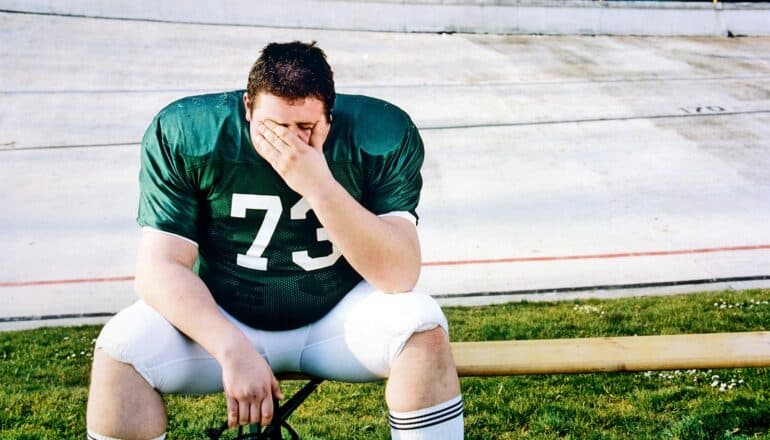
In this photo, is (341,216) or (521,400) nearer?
(341,216)

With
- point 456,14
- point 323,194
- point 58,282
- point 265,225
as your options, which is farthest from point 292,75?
point 456,14

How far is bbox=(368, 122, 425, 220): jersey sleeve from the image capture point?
2656 millimetres

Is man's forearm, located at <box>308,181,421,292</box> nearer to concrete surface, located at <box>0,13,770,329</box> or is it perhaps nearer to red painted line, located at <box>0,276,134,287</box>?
concrete surface, located at <box>0,13,770,329</box>

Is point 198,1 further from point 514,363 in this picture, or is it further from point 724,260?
point 514,363

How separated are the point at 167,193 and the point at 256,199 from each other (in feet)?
0.77

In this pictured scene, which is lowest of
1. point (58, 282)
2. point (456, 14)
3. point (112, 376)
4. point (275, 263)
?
point (58, 282)

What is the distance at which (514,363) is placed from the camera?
2.79 metres

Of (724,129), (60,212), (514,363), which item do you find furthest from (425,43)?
(514,363)

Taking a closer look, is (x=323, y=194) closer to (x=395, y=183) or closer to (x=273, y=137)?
(x=273, y=137)

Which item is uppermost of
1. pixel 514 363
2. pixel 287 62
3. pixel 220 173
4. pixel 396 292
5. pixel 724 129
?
pixel 287 62

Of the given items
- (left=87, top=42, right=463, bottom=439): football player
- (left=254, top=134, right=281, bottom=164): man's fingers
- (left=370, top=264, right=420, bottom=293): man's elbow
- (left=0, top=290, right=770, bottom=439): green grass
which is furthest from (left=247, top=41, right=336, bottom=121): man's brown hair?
(left=0, top=290, right=770, bottom=439): green grass

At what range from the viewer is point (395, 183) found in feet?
8.76

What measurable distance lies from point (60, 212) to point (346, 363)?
5397 mm

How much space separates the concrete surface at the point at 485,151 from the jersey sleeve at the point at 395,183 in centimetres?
Answer: 300
